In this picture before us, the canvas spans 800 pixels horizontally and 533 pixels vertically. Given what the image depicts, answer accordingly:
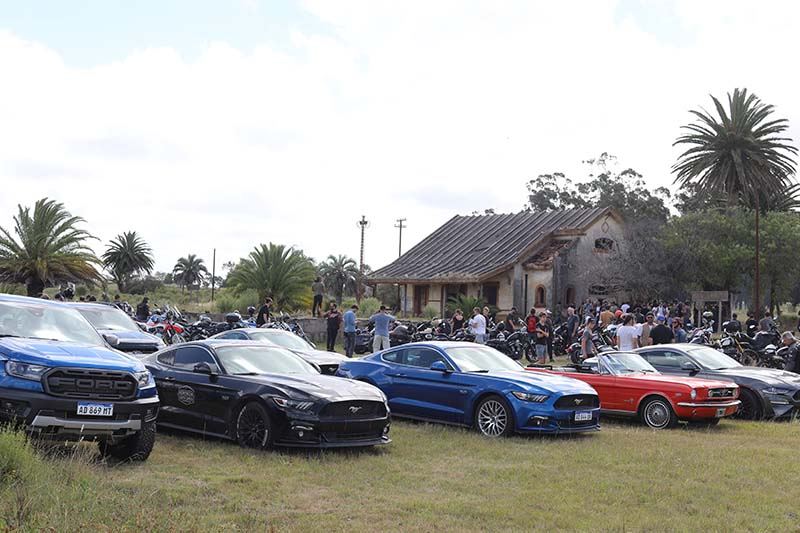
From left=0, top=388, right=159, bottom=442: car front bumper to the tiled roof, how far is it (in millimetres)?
37664

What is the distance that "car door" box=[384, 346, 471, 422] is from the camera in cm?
1341

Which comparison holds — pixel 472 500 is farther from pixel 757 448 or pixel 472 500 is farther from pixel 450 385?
pixel 757 448

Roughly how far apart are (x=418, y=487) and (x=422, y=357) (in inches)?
189

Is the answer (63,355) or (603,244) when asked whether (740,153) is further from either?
(63,355)

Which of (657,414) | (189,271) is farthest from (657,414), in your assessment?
(189,271)

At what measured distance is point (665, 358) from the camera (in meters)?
17.0

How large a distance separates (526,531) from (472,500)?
3.73 feet

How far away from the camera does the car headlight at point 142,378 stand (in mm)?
9603

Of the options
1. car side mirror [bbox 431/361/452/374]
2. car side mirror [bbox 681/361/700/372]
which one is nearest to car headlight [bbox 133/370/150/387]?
car side mirror [bbox 431/361/452/374]

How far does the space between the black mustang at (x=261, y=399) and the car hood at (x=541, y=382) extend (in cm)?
229

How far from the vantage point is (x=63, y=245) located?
3322 cm

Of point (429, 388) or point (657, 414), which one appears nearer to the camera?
point (429, 388)

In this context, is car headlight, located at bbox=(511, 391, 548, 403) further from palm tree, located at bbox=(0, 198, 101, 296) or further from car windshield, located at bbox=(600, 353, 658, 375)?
palm tree, located at bbox=(0, 198, 101, 296)

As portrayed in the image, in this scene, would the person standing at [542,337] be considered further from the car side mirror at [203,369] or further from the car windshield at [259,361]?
the car side mirror at [203,369]
